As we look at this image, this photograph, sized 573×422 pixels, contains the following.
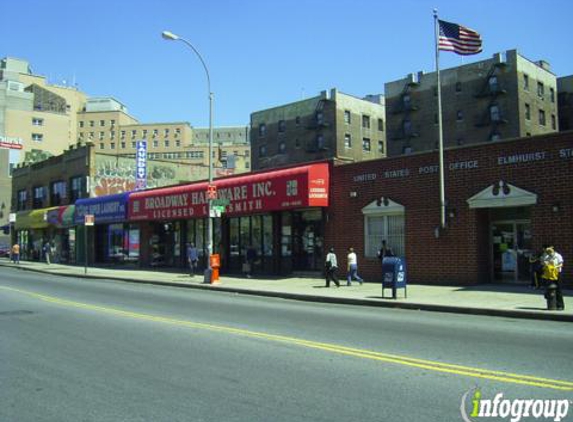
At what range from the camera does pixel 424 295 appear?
17.4 meters

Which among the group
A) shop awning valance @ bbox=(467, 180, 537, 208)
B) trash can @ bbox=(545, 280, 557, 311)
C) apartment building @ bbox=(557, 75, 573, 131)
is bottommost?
trash can @ bbox=(545, 280, 557, 311)

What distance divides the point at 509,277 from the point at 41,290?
54.4 ft

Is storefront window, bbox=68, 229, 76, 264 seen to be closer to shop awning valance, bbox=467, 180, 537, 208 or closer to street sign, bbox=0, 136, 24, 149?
shop awning valance, bbox=467, 180, 537, 208

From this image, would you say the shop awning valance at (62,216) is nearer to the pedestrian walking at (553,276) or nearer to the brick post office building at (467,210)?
the brick post office building at (467,210)

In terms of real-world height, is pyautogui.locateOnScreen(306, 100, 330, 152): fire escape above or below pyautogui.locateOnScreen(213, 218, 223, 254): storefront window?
above

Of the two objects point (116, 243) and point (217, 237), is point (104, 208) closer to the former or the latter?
point (116, 243)

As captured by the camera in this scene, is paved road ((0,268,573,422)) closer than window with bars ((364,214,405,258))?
Yes

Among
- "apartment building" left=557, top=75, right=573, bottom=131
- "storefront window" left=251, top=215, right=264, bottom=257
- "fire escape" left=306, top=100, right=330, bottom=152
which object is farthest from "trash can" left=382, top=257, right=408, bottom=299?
"apartment building" left=557, top=75, right=573, bottom=131

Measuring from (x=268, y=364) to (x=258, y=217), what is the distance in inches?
774

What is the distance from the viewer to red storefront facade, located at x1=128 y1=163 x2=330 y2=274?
24203 millimetres

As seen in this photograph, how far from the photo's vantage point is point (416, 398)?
630 cm

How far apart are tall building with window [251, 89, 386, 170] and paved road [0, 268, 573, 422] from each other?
7112 centimetres

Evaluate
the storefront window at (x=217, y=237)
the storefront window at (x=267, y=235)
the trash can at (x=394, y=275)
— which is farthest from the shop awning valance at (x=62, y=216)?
the trash can at (x=394, y=275)

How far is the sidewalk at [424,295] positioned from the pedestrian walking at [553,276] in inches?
11.5
